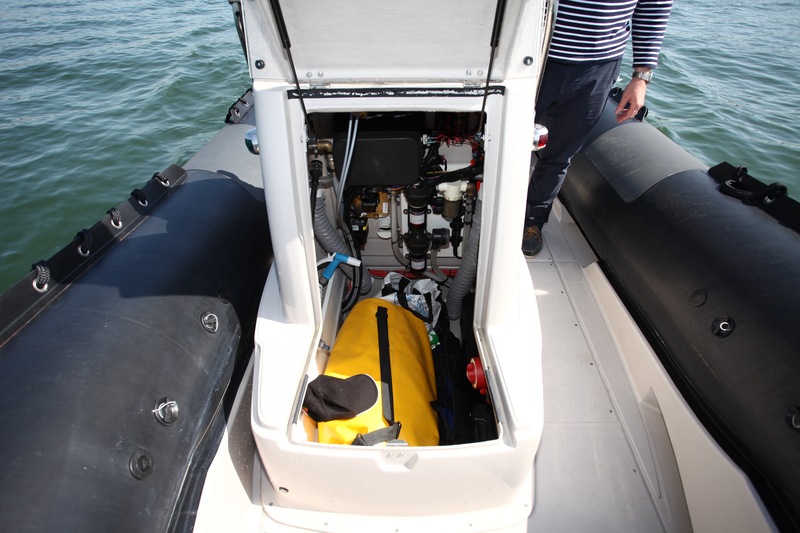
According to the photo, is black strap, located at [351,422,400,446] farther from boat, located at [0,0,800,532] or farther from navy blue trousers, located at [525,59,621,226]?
navy blue trousers, located at [525,59,621,226]

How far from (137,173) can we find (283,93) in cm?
391

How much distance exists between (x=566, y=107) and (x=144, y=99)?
5.38 meters

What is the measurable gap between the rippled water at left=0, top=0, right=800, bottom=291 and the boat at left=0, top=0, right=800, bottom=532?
2.52m

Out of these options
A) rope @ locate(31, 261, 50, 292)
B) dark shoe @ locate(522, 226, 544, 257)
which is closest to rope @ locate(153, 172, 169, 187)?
rope @ locate(31, 261, 50, 292)

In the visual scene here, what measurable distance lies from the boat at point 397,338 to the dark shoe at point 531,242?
0.51 metres

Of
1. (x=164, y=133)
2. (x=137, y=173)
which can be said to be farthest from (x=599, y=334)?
(x=164, y=133)

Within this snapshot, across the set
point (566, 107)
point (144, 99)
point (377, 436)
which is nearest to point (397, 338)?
point (377, 436)

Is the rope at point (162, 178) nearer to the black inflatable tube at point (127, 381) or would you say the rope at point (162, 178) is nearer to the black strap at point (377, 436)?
the black inflatable tube at point (127, 381)

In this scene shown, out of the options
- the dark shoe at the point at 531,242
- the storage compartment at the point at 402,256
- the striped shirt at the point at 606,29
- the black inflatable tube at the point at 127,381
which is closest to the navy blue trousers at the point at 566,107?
the striped shirt at the point at 606,29

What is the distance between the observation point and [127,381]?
46.0 inches

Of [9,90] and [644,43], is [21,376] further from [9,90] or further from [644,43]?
[9,90]

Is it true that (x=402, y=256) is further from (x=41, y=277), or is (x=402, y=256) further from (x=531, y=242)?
(x=41, y=277)

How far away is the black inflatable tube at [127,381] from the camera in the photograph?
98 cm

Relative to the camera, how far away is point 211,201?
1.87 m
